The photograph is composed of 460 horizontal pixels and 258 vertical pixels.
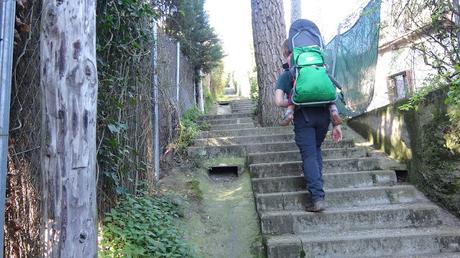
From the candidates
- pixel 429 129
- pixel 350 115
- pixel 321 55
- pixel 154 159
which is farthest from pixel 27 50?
pixel 350 115

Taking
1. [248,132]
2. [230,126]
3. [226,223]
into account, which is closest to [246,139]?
[248,132]

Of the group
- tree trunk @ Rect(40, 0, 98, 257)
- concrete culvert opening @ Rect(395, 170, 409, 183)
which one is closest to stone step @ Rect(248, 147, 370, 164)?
concrete culvert opening @ Rect(395, 170, 409, 183)

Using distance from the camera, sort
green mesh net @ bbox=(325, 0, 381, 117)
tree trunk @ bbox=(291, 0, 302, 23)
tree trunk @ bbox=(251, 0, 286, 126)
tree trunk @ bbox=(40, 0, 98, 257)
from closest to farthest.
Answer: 1. tree trunk @ bbox=(40, 0, 98, 257)
2. green mesh net @ bbox=(325, 0, 381, 117)
3. tree trunk @ bbox=(251, 0, 286, 126)
4. tree trunk @ bbox=(291, 0, 302, 23)

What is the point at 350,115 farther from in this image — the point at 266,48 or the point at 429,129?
the point at 429,129

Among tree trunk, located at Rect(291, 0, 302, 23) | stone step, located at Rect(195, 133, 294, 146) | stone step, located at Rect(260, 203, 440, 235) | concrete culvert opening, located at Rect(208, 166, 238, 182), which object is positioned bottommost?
stone step, located at Rect(260, 203, 440, 235)

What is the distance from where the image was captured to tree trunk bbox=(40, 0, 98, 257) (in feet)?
6.42

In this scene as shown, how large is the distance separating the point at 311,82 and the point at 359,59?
2733 millimetres

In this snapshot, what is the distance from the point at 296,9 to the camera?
1287 cm

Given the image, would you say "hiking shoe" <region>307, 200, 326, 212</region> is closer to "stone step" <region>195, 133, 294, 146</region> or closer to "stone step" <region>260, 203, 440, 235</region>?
"stone step" <region>260, 203, 440, 235</region>

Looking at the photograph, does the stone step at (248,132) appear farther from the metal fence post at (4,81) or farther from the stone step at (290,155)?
the metal fence post at (4,81)

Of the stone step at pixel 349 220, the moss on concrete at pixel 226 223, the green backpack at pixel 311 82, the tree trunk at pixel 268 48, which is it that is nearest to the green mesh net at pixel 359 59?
the tree trunk at pixel 268 48

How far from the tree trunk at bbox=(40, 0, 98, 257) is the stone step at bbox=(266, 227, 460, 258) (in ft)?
5.52

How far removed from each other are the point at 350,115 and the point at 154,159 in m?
3.24

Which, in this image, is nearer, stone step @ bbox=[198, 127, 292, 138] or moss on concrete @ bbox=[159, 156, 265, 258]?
moss on concrete @ bbox=[159, 156, 265, 258]
